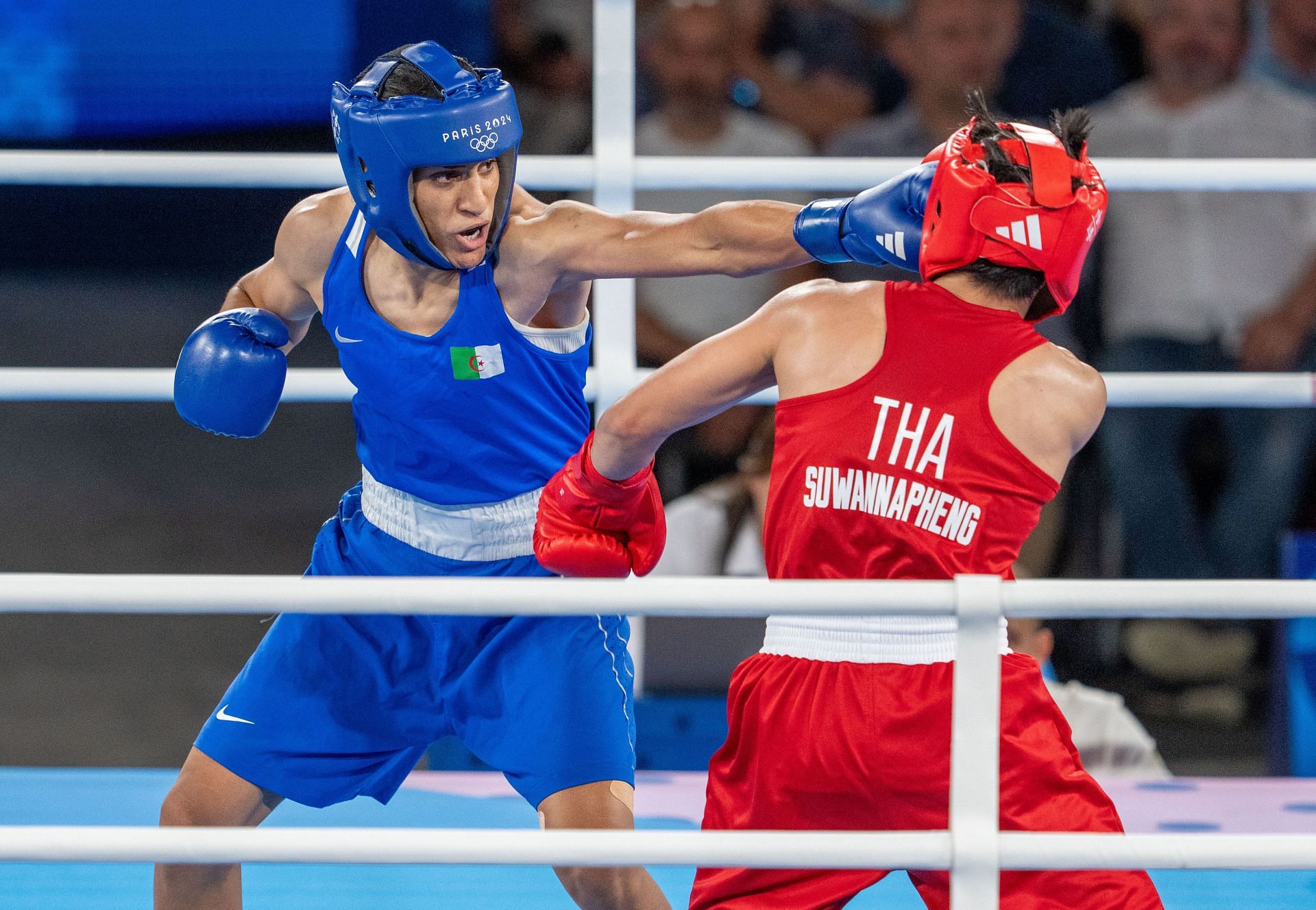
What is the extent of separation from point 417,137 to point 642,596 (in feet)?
2.74

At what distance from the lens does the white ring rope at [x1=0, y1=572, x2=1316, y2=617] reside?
1.41 meters

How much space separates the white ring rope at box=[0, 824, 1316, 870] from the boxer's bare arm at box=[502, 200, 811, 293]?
33.9 inches

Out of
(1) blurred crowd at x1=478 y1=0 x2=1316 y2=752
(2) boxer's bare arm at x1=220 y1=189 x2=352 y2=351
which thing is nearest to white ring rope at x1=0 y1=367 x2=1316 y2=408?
(2) boxer's bare arm at x1=220 y1=189 x2=352 y2=351

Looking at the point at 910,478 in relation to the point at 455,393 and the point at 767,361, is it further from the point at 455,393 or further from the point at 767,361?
the point at 455,393

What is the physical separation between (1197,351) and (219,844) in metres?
3.24

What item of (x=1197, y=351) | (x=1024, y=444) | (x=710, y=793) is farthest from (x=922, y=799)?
(x=1197, y=351)

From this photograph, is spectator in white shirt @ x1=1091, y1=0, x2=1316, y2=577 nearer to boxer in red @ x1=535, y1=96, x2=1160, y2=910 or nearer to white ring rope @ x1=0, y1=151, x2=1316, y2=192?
white ring rope @ x1=0, y1=151, x2=1316, y2=192

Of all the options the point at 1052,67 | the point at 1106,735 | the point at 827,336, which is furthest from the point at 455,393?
the point at 1052,67

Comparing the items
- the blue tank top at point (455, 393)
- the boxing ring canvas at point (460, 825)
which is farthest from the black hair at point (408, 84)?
Answer: the boxing ring canvas at point (460, 825)

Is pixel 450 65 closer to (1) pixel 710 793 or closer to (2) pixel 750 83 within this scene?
(1) pixel 710 793

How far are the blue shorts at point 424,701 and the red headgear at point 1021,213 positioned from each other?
699 mm

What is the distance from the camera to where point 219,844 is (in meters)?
1.47

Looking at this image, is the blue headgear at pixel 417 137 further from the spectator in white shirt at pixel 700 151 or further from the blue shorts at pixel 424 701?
the spectator in white shirt at pixel 700 151

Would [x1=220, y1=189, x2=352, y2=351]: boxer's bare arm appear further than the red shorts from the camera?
Yes
